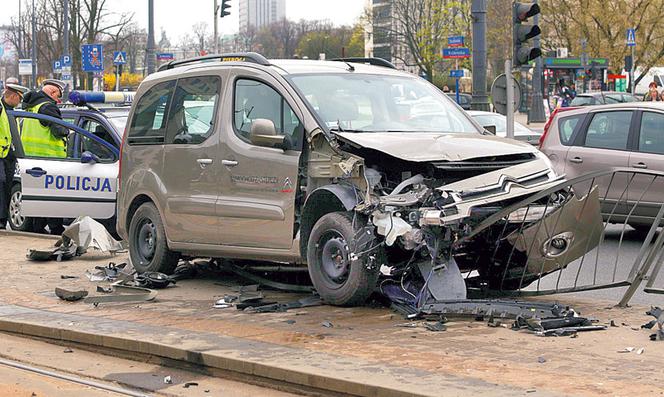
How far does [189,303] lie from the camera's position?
9500 mm

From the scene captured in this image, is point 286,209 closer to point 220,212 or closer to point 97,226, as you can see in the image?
point 220,212

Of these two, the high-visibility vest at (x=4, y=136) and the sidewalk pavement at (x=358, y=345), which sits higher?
the high-visibility vest at (x=4, y=136)

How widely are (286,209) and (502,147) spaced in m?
1.76

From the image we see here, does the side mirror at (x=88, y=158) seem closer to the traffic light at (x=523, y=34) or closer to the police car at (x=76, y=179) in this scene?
the police car at (x=76, y=179)

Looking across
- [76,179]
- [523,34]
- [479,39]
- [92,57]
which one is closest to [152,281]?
[76,179]

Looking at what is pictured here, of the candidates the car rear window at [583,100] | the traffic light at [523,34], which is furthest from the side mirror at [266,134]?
the car rear window at [583,100]

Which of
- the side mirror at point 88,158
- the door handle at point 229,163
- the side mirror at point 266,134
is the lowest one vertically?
the side mirror at point 88,158

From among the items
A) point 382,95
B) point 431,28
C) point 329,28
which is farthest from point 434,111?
point 329,28

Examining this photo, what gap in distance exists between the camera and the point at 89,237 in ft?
41.1

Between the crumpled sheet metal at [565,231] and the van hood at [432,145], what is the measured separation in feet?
1.96

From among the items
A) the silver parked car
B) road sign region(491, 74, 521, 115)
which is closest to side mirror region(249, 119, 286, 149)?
the silver parked car

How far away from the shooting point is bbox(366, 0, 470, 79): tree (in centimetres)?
7538

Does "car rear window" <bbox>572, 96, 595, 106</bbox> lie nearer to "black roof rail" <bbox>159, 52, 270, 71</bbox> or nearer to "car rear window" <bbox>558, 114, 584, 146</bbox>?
"car rear window" <bbox>558, 114, 584, 146</bbox>

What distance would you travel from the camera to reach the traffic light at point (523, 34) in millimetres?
17047
